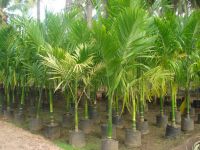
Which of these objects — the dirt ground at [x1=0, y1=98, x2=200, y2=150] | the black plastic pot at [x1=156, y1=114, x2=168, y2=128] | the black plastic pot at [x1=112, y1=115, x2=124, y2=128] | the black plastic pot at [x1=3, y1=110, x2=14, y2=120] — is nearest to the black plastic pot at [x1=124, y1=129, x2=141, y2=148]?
the dirt ground at [x1=0, y1=98, x2=200, y2=150]

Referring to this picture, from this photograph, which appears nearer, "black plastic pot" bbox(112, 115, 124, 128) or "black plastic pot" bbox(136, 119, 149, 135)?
"black plastic pot" bbox(136, 119, 149, 135)

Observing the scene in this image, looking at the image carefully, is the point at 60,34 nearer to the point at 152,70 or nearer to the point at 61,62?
the point at 61,62

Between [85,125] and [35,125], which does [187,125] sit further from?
[35,125]

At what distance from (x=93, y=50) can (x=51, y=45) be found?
1.10 m

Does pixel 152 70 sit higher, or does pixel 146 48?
pixel 146 48

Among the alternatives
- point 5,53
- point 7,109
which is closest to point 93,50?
point 5,53

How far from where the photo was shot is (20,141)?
5945 mm

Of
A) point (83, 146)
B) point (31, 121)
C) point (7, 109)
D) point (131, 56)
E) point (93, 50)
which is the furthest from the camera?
point (7, 109)

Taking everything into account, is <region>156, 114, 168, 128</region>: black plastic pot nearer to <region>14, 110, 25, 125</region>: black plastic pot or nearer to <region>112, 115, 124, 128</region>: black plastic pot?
<region>112, 115, 124, 128</region>: black plastic pot

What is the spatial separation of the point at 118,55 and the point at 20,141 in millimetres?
2394

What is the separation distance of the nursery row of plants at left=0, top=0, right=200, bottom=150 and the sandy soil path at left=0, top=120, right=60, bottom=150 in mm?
522

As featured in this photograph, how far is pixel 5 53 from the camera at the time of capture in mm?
8141

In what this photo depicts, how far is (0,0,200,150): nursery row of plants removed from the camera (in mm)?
5309

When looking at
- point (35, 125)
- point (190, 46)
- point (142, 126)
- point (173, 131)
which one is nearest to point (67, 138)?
point (35, 125)
